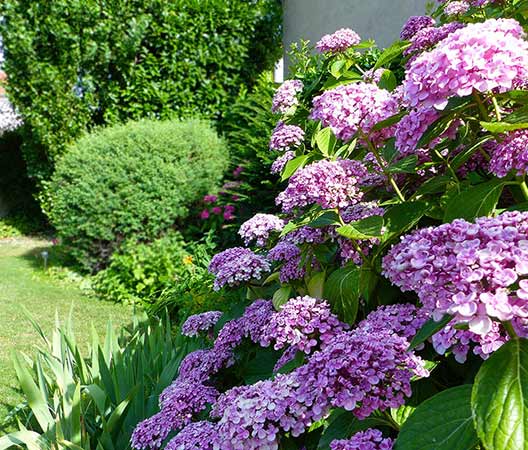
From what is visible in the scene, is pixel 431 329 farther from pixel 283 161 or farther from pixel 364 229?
pixel 283 161

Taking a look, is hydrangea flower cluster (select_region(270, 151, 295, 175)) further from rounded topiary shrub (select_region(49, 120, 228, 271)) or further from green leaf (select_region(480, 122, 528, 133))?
rounded topiary shrub (select_region(49, 120, 228, 271))

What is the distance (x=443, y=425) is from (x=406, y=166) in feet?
2.39

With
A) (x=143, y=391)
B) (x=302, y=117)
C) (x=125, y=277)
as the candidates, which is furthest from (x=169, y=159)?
(x=143, y=391)

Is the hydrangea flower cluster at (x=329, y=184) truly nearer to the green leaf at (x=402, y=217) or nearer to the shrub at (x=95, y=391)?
the green leaf at (x=402, y=217)

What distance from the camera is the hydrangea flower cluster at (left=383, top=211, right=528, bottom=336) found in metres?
0.79

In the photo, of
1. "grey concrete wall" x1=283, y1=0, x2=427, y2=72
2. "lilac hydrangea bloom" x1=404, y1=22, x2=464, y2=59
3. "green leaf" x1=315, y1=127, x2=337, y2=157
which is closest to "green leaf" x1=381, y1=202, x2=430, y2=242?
"green leaf" x1=315, y1=127, x2=337, y2=157

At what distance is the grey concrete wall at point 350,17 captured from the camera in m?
6.40

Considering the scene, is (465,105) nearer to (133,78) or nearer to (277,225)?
(277,225)

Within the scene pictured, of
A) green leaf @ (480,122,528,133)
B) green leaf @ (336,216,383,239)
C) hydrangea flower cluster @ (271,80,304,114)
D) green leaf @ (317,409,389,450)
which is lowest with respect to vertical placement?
green leaf @ (317,409,389,450)

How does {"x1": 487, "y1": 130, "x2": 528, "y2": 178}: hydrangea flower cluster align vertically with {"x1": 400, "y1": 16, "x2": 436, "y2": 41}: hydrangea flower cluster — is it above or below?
below

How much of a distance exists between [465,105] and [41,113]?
7.74 m

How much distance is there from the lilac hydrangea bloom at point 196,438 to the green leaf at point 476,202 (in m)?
0.71

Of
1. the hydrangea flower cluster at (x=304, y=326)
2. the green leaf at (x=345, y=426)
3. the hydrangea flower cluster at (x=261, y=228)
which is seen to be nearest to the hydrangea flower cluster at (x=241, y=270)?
the hydrangea flower cluster at (x=261, y=228)

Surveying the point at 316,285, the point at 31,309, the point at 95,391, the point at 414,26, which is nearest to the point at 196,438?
the point at 316,285
